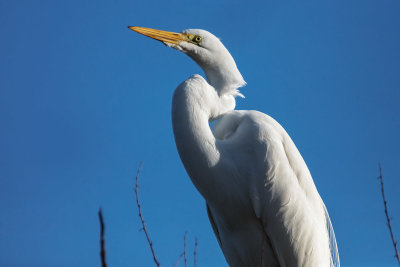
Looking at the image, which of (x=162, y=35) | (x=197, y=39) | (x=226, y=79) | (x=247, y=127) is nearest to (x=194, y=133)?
(x=247, y=127)

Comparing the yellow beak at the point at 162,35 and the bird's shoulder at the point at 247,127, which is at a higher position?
the yellow beak at the point at 162,35

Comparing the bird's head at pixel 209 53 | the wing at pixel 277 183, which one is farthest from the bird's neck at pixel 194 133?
the bird's head at pixel 209 53

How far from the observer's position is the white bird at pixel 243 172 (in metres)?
3.12

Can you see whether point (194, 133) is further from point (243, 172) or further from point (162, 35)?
point (162, 35)

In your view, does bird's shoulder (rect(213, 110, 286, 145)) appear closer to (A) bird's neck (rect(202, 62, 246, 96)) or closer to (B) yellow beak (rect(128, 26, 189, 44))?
(A) bird's neck (rect(202, 62, 246, 96))

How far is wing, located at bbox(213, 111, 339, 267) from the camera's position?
3143 mm

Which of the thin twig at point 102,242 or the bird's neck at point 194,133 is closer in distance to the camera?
the thin twig at point 102,242

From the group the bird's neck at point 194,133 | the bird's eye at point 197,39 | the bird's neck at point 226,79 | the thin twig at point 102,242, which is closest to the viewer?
the thin twig at point 102,242

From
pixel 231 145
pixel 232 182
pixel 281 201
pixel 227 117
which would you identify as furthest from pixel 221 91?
pixel 281 201

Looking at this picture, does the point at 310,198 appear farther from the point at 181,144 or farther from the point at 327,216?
the point at 181,144

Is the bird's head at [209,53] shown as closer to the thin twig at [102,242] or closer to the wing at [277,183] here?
the wing at [277,183]

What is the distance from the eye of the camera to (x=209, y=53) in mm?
3479

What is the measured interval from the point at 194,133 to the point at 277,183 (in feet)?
2.49

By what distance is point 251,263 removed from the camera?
3.26m
